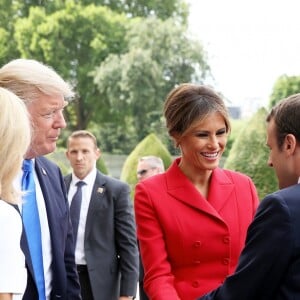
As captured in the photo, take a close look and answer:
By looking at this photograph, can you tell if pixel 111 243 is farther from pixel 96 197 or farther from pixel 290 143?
pixel 290 143

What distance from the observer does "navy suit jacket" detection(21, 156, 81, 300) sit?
2994 millimetres

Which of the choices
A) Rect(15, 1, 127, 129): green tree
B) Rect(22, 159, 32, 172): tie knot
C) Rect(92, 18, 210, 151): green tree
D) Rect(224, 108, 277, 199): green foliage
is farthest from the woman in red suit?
Rect(15, 1, 127, 129): green tree

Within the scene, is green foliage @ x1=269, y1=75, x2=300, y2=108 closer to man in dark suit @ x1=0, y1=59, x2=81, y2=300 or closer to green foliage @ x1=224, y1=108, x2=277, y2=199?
green foliage @ x1=224, y1=108, x2=277, y2=199

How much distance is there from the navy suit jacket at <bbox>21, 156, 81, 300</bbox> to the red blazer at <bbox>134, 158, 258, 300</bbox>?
38 cm

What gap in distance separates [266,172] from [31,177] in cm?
1125

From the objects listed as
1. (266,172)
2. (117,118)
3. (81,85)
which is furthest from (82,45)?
(266,172)

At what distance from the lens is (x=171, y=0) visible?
40.4 metres

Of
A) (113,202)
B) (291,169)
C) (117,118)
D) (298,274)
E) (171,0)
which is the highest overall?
(171,0)

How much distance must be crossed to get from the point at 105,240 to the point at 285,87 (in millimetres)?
29401

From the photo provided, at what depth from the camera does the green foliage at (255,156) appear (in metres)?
13.7

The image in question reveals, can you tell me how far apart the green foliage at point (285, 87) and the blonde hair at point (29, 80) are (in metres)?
31.7

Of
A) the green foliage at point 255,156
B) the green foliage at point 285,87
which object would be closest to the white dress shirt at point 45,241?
the green foliage at point 255,156

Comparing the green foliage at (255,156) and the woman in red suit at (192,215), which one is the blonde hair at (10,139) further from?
the green foliage at (255,156)

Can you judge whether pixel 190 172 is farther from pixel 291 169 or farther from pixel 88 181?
pixel 88 181
